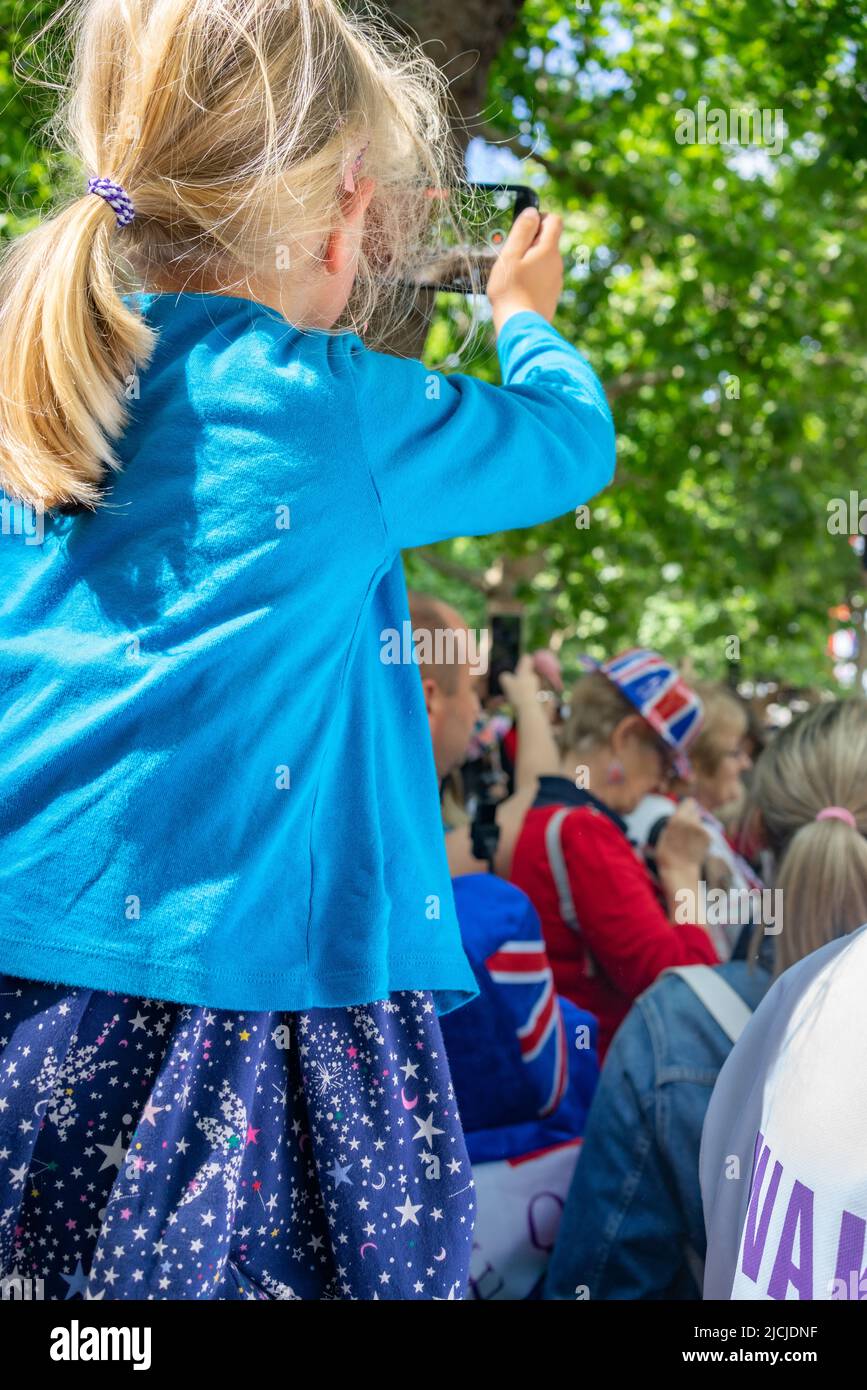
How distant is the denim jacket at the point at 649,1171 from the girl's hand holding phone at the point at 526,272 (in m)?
1.23

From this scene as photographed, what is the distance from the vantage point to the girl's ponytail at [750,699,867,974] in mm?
2125

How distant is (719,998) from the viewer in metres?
2.26

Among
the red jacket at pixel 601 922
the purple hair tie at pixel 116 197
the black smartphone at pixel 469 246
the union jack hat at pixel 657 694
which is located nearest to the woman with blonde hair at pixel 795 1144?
the black smartphone at pixel 469 246

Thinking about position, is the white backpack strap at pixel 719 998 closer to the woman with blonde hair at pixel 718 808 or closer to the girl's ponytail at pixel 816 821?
the girl's ponytail at pixel 816 821

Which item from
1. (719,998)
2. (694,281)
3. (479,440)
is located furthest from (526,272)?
(694,281)

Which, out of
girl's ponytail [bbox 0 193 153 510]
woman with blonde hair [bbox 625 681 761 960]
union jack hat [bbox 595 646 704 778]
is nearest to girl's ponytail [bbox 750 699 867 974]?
woman with blonde hair [bbox 625 681 761 960]

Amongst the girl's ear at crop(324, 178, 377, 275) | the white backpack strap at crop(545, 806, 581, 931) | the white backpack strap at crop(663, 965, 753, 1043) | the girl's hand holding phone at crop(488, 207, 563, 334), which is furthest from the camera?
the white backpack strap at crop(545, 806, 581, 931)

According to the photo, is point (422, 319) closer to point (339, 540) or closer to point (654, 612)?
point (339, 540)

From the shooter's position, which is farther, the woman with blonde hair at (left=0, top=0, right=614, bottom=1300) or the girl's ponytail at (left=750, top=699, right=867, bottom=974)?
the girl's ponytail at (left=750, top=699, right=867, bottom=974)

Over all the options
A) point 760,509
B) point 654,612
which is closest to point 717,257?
point 760,509

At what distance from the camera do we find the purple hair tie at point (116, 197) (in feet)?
4.25

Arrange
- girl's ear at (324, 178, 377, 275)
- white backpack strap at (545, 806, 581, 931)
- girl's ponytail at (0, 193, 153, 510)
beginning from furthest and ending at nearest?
white backpack strap at (545, 806, 581, 931) < girl's ear at (324, 178, 377, 275) < girl's ponytail at (0, 193, 153, 510)

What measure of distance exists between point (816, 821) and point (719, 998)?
1.12 feet

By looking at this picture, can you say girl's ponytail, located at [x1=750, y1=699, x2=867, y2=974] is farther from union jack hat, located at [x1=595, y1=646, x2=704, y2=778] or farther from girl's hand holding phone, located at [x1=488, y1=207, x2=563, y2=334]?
union jack hat, located at [x1=595, y1=646, x2=704, y2=778]
